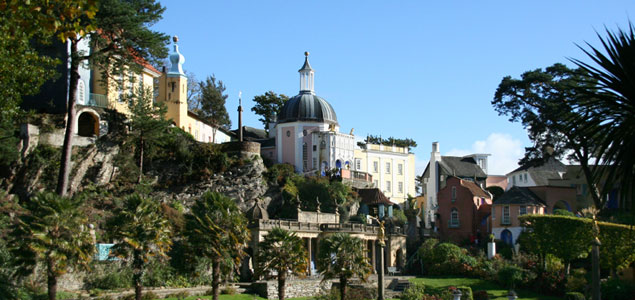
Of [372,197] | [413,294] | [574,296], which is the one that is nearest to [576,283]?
[574,296]

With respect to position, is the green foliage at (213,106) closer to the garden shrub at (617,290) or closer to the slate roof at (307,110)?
the slate roof at (307,110)

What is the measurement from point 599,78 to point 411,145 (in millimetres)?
87611

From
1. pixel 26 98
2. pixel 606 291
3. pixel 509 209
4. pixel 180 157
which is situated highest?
pixel 26 98

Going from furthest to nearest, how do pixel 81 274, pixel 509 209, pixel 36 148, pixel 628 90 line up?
pixel 509 209 → pixel 36 148 → pixel 81 274 → pixel 628 90

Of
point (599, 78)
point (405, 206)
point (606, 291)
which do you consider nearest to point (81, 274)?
point (606, 291)

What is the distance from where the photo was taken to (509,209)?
200 ft

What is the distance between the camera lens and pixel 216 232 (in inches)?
1463

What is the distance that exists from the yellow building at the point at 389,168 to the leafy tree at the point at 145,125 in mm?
26973

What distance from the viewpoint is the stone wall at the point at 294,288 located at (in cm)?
4522

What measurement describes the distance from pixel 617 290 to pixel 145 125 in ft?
115

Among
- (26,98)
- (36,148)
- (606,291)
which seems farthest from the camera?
(26,98)

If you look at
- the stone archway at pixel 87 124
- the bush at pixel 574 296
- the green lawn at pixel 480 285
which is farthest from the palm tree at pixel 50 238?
the bush at pixel 574 296

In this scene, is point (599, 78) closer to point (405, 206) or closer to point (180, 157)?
point (180, 157)

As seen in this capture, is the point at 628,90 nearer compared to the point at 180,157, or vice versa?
the point at 628,90
